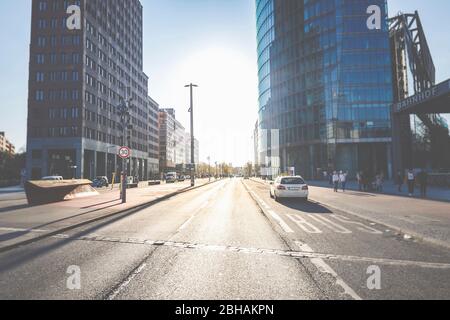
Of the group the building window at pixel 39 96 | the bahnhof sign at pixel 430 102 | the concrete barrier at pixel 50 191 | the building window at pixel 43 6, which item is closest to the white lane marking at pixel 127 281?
the concrete barrier at pixel 50 191

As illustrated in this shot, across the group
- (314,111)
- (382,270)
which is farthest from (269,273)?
(314,111)

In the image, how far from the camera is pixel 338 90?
5028 centimetres

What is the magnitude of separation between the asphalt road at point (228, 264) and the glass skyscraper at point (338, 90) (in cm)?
4486

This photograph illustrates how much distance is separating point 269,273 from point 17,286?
3.88 meters

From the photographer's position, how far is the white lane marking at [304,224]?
8445 millimetres

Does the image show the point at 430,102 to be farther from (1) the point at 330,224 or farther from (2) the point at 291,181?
(1) the point at 330,224

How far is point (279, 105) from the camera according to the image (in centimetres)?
6131

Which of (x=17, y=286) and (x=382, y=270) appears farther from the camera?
(x=382, y=270)

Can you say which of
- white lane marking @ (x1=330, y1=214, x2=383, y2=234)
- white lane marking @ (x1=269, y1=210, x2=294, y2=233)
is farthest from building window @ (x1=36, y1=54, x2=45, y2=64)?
white lane marking @ (x1=330, y1=214, x2=383, y2=234)

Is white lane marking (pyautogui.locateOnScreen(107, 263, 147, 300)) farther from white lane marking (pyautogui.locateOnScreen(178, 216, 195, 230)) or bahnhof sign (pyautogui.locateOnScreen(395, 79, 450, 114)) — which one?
bahnhof sign (pyautogui.locateOnScreen(395, 79, 450, 114))

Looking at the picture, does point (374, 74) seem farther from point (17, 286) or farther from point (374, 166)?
point (17, 286)

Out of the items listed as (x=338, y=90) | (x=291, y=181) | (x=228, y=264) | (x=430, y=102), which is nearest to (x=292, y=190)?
(x=291, y=181)

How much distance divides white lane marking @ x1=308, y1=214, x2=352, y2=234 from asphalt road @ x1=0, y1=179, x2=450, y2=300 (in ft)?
0.49
